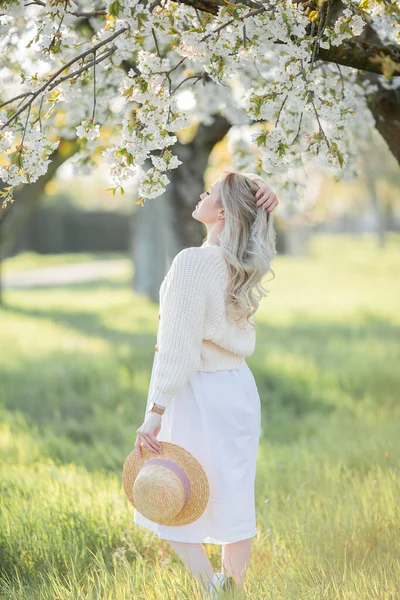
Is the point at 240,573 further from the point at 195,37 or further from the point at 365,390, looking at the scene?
the point at 365,390

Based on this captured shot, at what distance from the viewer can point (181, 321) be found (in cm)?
280

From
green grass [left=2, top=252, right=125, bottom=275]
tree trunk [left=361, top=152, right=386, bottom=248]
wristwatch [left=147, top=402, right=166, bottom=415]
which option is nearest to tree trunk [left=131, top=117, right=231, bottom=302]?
wristwatch [left=147, top=402, right=166, bottom=415]

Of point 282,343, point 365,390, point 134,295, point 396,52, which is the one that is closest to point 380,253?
point 134,295

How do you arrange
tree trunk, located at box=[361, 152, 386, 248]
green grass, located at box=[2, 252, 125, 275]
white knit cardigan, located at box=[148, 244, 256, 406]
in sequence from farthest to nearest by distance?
1. green grass, located at box=[2, 252, 125, 275]
2. tree trunk, located at box=[361, 152, 386, 248]
3. white knit cardigan, located at box=[148, 244, 256, 406]

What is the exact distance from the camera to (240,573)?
297 centimetres

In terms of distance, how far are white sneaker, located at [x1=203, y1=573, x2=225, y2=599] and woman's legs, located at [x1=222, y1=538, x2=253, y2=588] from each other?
0.07 meters

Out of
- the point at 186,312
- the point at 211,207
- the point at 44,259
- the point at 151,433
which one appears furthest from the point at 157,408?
the point at 44,259

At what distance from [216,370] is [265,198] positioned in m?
0.71

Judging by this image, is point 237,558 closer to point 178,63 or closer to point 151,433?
point 151,433

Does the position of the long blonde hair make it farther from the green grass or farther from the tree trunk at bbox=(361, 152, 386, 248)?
the green grass

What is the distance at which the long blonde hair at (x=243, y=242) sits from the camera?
2.86 metres

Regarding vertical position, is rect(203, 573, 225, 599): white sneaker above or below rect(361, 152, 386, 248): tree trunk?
below

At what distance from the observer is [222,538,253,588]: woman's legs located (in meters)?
2.97

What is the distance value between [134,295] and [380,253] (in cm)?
1700
